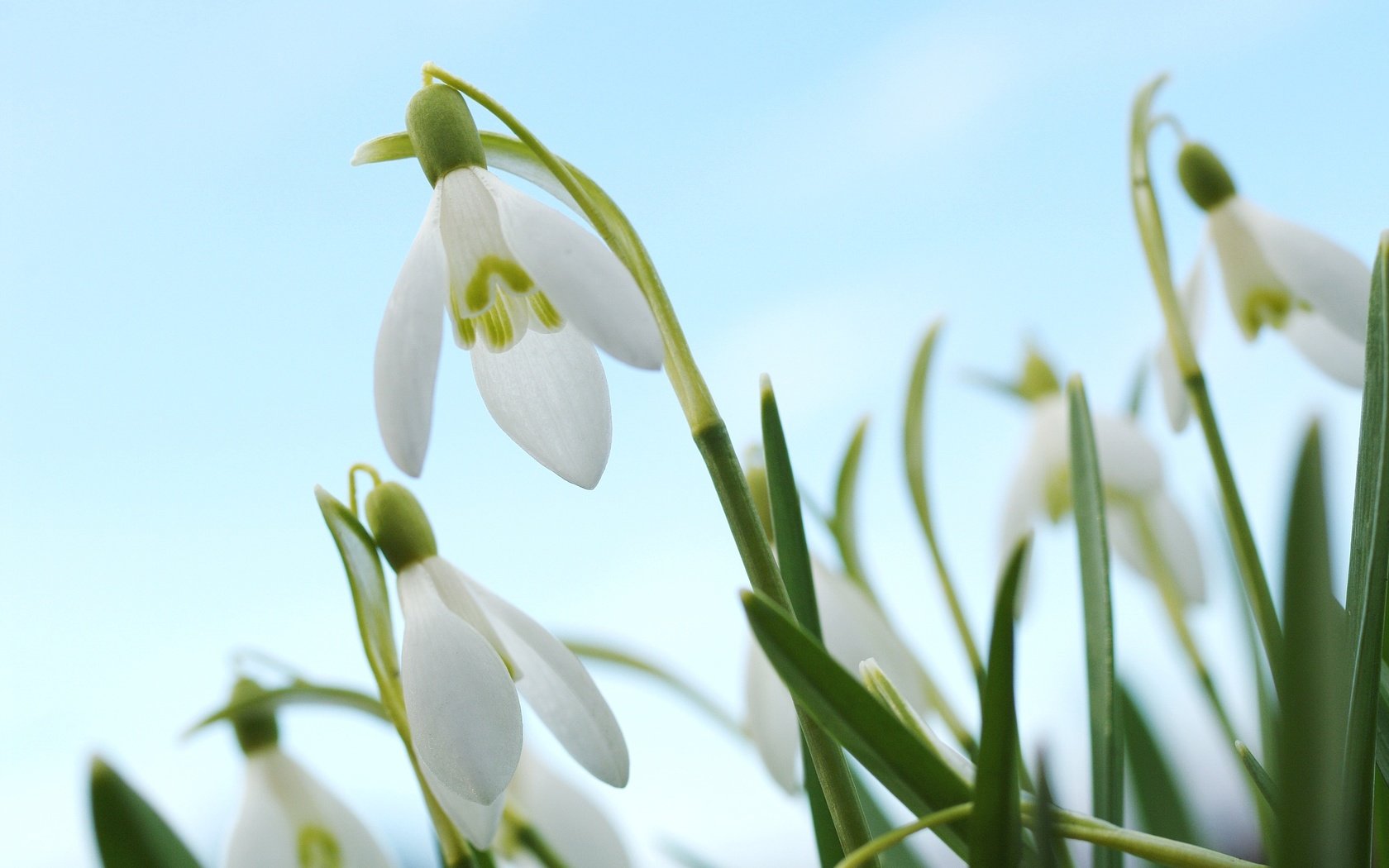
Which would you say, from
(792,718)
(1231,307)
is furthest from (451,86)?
(1231,307)

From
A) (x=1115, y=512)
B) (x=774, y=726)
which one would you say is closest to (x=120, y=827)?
(x=774, y=726)

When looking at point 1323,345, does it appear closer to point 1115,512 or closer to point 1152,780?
point 1115,512

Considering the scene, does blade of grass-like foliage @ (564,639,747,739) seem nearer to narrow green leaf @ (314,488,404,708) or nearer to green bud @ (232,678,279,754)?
green bud @ (232,678,279,754)

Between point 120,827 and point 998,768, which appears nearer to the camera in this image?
point 998,768

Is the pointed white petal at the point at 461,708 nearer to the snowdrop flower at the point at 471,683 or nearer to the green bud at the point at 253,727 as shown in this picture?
the snowdrop flower at the point at 471,683

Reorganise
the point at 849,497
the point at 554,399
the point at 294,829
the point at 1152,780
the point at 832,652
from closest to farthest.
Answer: the point at 554,399, the point at 294,829, the point at 832,652, the point at 849,497, the point at 1152,780

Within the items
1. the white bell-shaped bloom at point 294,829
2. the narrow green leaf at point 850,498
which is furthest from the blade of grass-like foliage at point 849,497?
the white bell-shaped bloom at point 294,829

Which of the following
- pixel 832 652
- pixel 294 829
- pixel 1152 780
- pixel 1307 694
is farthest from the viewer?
pixel 1152 780

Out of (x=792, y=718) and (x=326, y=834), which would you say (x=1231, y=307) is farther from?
(x=326, y=834)
